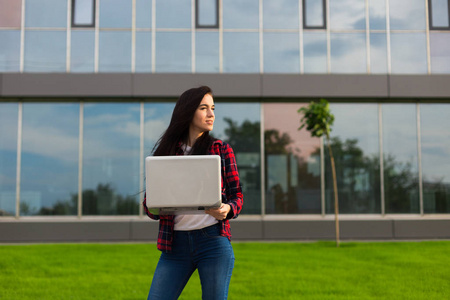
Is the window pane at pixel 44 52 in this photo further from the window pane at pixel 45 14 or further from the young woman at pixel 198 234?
the young woman at pixel 198 234

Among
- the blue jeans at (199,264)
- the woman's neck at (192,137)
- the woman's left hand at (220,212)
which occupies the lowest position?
the blue jeans at (199,264)

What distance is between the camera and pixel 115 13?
1541cm

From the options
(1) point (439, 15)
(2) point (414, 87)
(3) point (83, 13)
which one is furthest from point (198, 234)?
(1) point (439, 15)

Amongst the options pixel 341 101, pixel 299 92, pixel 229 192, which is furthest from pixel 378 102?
pixel 229 192

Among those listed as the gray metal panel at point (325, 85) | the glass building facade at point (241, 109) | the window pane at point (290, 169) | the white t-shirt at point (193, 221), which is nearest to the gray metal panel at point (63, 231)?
the glass building facade at point (241, 109)

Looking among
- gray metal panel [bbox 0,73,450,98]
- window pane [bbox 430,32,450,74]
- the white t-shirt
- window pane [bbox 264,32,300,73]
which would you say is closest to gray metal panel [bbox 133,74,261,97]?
gray metal panel [bbox 0,73,450,98]

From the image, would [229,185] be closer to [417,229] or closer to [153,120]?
[153,120]

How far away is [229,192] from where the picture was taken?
118 inches

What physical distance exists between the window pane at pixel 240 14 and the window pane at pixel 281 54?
0.62m

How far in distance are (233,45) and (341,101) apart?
3.76 meters

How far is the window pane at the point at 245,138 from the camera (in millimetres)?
15172

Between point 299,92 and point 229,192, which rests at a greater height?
point 299,92

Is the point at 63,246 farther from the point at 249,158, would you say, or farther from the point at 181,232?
the point at 181,232

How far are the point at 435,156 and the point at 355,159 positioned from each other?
2.52 meters
